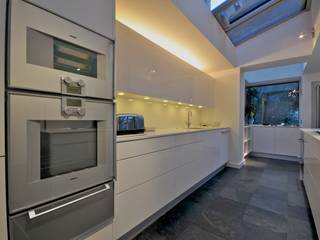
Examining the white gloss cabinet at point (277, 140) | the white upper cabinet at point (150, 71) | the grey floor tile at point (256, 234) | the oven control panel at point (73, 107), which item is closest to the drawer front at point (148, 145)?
the oven control panel at point (73, 107)

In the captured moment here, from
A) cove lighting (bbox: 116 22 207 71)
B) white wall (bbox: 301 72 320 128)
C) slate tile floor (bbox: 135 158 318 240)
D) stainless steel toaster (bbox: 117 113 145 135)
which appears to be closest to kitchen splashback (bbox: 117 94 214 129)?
stainless steel toaster (bbox: 117 113 145 135)

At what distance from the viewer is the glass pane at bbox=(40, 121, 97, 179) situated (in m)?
0.90

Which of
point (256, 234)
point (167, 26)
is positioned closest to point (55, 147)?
point (167, 26)

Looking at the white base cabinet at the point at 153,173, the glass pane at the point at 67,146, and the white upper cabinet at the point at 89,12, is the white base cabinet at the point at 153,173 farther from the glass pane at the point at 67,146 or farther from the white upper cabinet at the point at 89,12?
the white upper cabinet at the point at 89,12

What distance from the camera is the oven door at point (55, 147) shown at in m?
0.78

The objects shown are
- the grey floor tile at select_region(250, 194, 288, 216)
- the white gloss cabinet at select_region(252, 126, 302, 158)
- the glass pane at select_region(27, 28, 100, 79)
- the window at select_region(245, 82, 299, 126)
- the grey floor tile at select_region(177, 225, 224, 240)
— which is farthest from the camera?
the window at select_region(245, 82, 299, 126)

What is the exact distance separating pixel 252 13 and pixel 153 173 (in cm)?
321

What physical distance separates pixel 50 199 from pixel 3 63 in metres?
0.74

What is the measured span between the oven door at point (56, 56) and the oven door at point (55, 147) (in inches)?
3.1

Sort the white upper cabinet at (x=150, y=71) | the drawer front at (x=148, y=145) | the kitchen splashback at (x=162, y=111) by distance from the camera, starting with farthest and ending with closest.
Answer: the kitchen splashback at (x=162, y=111) < the white upper cabinet at (x=150, y=71) < the drawer front at (x=148, y=145)

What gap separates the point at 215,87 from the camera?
12.8ft

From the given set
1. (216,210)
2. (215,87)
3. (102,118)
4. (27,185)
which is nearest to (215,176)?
(216,210)

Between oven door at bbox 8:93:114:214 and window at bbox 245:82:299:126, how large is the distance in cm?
516

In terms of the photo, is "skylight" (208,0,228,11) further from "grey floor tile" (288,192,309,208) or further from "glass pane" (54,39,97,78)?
"grey floor tile" (288,192,309,208)
